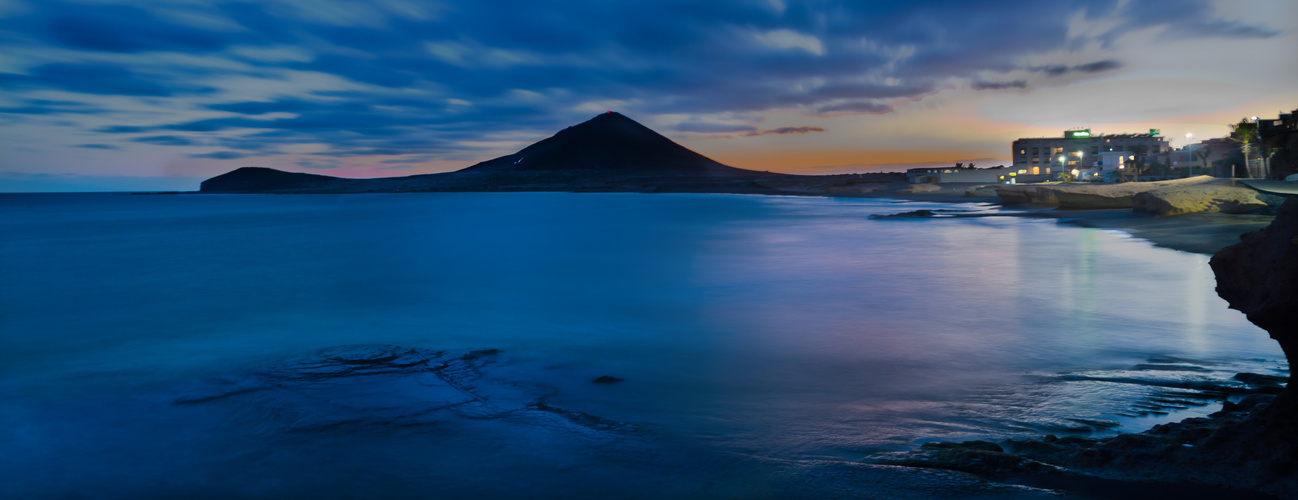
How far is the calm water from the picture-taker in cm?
493

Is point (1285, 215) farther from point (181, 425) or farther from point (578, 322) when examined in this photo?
point (578, 322)

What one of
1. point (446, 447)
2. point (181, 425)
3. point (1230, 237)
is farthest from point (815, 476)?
point (1230, 237)

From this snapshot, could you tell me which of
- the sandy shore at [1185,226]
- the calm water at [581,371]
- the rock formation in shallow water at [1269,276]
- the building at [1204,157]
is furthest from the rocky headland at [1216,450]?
the building at [1204,157]

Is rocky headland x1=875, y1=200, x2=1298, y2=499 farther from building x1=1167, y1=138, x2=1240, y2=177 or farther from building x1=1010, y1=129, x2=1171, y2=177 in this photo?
building x1=1010, y1=129, x2=1171, y2=177

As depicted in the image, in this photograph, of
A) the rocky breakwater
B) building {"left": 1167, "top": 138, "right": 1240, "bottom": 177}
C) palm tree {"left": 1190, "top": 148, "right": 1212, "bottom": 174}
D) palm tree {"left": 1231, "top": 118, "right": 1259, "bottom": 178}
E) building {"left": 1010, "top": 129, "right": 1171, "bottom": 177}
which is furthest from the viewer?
building {"left": 1010, "top": 129, "right": 1171, "bottom": 177}

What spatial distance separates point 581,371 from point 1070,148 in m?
118

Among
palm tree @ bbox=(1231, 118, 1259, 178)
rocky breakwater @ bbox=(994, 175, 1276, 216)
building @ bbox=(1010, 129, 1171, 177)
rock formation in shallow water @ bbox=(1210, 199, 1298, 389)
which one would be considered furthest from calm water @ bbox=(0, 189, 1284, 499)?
building @ bbox=(1010, 129, 1171, 177)

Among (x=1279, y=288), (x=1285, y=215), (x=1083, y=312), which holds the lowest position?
(x=1083, y=312)

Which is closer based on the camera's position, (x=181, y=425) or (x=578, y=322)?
(x=181, y=425)

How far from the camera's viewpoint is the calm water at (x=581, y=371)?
16.2 feet

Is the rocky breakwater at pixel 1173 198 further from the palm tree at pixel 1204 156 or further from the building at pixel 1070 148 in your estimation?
the building at pixel 1070 148

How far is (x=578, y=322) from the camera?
11172 millimetres

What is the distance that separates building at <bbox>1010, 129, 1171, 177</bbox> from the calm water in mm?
87708

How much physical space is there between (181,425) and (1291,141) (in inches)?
2088
